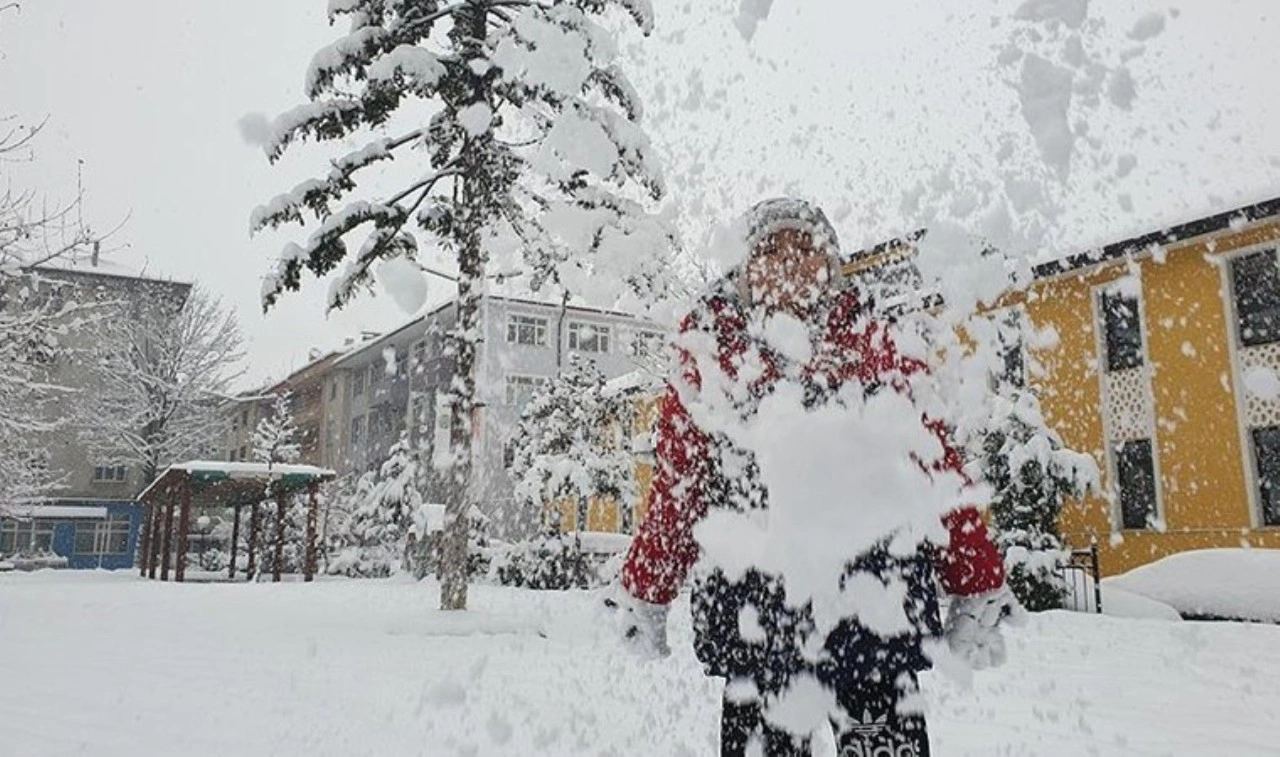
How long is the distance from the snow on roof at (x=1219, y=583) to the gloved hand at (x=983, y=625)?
1186 centimetres

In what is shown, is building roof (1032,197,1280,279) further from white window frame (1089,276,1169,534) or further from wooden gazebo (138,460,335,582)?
wooden gazebo (138,460,335,582)

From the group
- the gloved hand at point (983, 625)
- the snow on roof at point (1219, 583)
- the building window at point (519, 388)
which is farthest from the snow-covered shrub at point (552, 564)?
the gloved hand at point (983, 625)

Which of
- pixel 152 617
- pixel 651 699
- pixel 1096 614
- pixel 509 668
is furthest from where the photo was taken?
pixel 1096 614

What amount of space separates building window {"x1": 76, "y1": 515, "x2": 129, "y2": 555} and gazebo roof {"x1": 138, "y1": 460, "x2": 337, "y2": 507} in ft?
88.6

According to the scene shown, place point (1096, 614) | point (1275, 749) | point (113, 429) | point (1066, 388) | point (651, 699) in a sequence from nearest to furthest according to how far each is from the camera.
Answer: point (1275, 749)
point (651, 699)
point (1096, 614)
point (1066, 388)
point (113, 429)

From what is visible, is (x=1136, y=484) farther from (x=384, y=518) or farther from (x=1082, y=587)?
(x=384, y=518)

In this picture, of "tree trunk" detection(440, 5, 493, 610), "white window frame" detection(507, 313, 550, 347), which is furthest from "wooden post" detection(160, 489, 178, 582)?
"tree trunk" detection(440, 5, 493, 610)

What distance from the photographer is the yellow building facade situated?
14.8m

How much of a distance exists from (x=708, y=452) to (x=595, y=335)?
38344mm

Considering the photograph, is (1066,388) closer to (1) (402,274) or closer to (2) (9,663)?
(1) (402,274)

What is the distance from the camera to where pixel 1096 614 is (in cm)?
1317

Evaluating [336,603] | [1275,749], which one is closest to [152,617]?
[336,603]

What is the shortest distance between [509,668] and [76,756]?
3.52 m

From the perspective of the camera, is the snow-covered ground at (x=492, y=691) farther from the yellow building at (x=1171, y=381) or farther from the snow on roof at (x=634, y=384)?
the snow on roof at (x=634, y=384)
